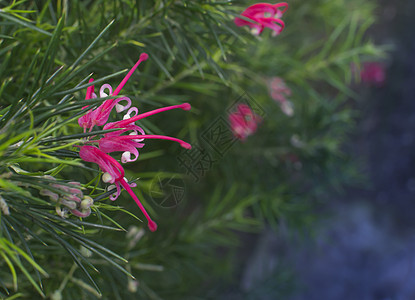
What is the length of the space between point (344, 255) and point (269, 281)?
340 millimetres

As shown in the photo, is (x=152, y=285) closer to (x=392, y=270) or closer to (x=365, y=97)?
(x=392, y=270)

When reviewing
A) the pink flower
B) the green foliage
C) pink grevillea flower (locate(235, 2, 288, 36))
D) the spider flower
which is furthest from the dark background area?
the spider flower

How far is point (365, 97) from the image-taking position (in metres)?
1.16

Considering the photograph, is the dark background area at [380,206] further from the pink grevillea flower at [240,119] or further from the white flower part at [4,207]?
the white flower part at [4,207]

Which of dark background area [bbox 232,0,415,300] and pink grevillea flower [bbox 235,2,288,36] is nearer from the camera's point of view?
pink grevillea flower [bbox 235,2,288,36]

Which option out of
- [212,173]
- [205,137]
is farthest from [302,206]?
[205,137]

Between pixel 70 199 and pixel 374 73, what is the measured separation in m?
1.06

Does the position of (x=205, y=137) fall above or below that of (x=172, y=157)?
above

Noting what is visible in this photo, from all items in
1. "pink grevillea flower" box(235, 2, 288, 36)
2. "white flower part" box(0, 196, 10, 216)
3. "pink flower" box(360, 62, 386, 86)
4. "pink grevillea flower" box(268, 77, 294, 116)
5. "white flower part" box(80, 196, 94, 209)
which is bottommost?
"pink flower" box(360, 62, 386, 86)

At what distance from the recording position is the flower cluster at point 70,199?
0.78 ft

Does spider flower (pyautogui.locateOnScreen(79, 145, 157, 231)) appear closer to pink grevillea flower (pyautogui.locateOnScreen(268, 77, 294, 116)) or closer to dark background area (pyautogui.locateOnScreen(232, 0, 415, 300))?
pink grevillea flower (pyautogui.locateOnScreen(268, 77, 294, 116))

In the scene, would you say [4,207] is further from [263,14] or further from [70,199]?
[263,14]

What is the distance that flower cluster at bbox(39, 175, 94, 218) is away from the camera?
237 mm

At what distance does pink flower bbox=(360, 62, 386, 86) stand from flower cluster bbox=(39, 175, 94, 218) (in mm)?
1043
